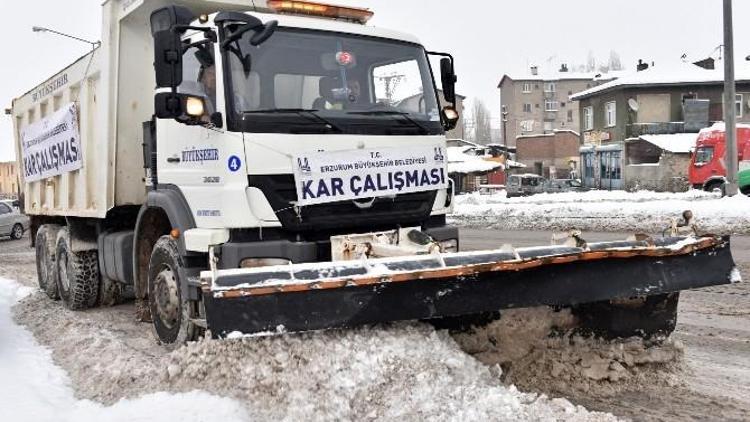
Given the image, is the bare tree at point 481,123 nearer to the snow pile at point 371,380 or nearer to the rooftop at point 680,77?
the rooftop at point 680,77

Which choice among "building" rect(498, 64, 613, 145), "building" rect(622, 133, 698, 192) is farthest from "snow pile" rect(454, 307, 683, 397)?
"building" rect(498, 64, 613, 145)

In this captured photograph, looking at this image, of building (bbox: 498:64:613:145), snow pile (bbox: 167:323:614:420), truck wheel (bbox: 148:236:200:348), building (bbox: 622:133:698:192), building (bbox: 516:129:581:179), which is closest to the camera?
snow pile (bbox: 167:323:614:420)

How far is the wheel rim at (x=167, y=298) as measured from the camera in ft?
18.2

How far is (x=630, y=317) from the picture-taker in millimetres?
4953

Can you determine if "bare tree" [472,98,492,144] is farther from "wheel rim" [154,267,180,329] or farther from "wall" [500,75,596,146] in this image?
"wheel rim" [154,267,180,329]

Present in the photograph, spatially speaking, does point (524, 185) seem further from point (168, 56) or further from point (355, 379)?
point (355, 379)

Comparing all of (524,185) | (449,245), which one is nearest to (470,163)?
(524,185)

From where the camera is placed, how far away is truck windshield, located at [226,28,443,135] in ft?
16.2

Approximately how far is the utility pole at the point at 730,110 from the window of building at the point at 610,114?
2606 cm

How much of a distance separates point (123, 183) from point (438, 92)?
3298 mm

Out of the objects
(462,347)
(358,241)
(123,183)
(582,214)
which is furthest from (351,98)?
(582,214)

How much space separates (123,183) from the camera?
7.12 metres

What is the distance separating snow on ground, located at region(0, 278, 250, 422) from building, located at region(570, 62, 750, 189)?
40.7 m

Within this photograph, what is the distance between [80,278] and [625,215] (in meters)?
15.0
